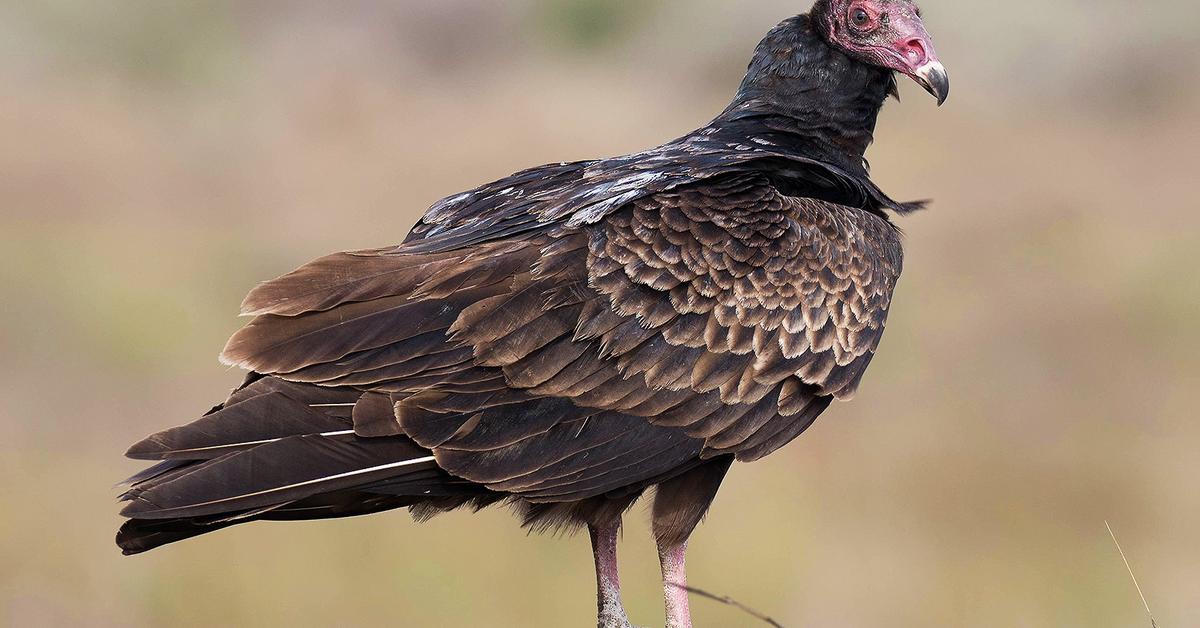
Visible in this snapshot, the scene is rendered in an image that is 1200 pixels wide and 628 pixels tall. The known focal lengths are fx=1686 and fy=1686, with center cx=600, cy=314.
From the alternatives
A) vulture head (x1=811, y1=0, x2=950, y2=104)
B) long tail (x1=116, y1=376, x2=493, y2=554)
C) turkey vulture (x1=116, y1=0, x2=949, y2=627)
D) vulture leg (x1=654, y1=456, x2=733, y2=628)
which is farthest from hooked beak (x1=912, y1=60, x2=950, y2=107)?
long tail (x1=116, y1=376, x2=493, y2=554)

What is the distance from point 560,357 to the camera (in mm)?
4609

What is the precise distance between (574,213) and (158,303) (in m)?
6.47

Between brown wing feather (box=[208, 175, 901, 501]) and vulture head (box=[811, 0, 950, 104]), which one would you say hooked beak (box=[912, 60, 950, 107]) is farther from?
brown wing feather (box=[208, 175, 901, 501])

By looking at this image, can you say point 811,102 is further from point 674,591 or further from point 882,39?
point 674,591

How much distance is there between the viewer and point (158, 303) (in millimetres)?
10711

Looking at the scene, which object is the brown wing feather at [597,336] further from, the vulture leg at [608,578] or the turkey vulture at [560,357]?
the vulture leg at [608,578]

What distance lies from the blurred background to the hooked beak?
3.30 meters

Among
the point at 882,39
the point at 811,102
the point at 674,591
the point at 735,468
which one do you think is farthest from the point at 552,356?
the point at 735,468

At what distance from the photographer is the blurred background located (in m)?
8.38

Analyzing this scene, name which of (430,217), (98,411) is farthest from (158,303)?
(430,217)

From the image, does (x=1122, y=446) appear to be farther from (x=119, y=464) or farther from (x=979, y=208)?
(x=119, y=464)

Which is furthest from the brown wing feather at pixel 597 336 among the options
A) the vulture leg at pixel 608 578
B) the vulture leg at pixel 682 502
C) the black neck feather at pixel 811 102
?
the black neck feather at pixel 811 102

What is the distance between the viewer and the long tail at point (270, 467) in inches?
165

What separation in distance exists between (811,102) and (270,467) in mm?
2386
